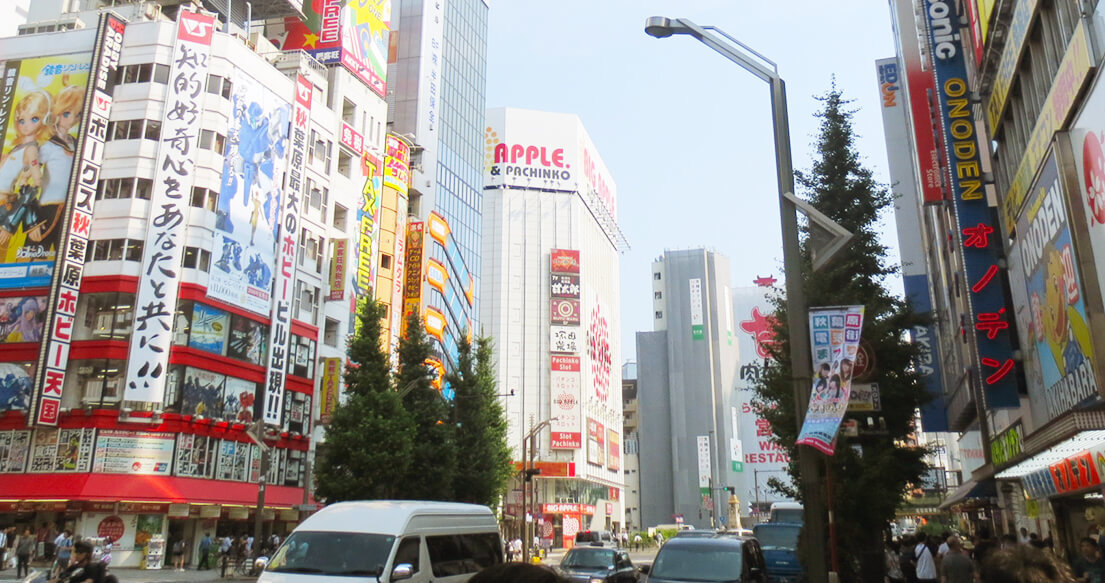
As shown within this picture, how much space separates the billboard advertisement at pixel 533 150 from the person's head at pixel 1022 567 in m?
99.5

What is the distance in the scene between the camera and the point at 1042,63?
1716 cm

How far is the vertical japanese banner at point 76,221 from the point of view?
3484 centimetres

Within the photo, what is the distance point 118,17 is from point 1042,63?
39.3 m

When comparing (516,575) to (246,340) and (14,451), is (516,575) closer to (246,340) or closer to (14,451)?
(14,451)

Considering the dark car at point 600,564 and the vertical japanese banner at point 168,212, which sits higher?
the vertical japanese banner at point 168,212

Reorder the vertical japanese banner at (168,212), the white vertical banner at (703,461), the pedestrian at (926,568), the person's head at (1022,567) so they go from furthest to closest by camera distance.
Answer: the white vertical banner at (703,461), the vertical japanese banner at (168,212), the pedestrian at (926,568), the person's head at (1022,567)

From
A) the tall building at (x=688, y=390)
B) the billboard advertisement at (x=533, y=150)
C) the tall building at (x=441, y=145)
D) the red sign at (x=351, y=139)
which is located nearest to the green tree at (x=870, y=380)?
the red sign at (x=351, y=139)

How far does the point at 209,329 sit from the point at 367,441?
40.0ft

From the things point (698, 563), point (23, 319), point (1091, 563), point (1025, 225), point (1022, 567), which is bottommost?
point (698, 563)

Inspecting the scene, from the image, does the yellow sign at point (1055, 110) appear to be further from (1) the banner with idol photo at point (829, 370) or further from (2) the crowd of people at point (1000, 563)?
(1) the banner with idol photo at point (829, 370)

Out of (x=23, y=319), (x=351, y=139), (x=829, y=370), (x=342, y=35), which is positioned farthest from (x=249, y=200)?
(x=829, y=370)

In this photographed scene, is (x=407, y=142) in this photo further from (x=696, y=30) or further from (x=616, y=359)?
(x=616, y=359)

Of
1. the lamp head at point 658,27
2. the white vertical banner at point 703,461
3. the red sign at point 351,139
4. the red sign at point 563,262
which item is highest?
the red sign at point 563,262

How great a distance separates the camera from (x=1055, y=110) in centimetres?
1541
